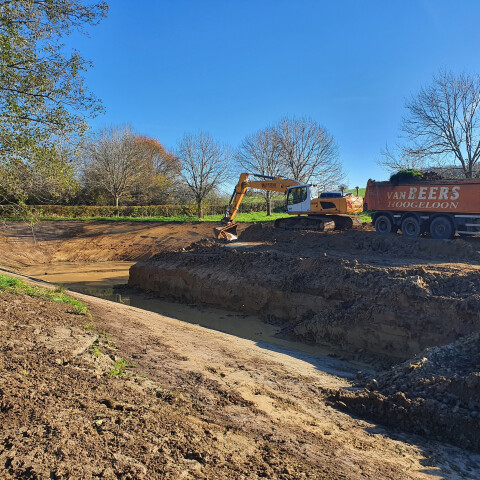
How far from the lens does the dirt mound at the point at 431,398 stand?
458 cm

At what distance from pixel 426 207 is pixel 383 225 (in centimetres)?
243

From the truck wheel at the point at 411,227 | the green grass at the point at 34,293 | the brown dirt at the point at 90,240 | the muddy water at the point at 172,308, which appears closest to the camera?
the green grass at the point at 34,293

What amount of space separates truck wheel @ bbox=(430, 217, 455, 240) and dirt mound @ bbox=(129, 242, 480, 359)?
5798mm

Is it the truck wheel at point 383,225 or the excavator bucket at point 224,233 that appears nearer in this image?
the truck wheel at point 383,225

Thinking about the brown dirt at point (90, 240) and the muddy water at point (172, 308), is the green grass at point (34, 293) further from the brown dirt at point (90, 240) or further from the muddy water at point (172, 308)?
the brown dirt at point (90, 240)

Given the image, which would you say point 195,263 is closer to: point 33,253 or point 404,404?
point 404,404

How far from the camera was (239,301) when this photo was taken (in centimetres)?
1282

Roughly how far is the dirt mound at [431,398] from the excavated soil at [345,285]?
106 inches

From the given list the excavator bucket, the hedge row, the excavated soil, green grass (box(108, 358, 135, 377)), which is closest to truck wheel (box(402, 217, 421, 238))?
the excavated soil

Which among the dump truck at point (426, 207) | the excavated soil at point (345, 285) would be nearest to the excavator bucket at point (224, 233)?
the excavated soil at point (345, 285)

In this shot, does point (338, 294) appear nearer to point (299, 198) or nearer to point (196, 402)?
point (196, 402)

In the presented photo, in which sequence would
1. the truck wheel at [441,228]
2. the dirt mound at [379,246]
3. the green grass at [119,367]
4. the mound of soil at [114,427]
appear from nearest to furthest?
the mound of soil at [114,427] → the green grass at [119,367] → the dirt mound at [379,246] → the truck wheel at [441,228]

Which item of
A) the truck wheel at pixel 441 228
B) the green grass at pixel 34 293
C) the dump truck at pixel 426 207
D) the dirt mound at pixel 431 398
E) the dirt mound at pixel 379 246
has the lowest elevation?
the dirt mound at pixel 431 398

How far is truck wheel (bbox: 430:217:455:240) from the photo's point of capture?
16422 millimetres
